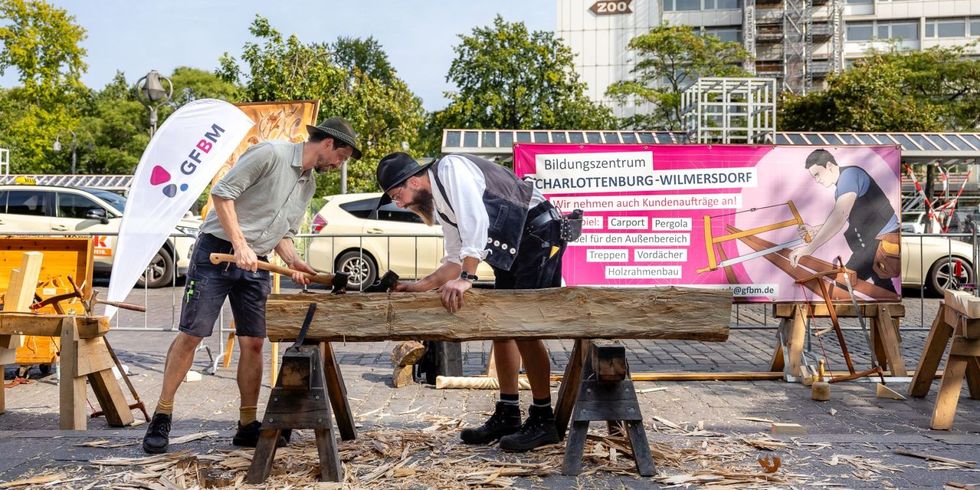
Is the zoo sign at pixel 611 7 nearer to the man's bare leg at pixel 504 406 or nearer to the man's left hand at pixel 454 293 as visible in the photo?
the man's bare leg at pixel 504 406

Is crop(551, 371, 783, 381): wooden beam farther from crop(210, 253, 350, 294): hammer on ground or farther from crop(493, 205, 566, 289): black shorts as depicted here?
crop(210, 253, 350, 294): hammer on ground

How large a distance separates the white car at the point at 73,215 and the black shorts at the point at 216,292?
10095mm

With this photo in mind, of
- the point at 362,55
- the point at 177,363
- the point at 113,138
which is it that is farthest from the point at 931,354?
the point at 362,55

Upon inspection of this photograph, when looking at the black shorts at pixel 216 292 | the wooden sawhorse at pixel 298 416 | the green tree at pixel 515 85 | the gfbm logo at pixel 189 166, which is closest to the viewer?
the wooden sawhorse at pixel 298 416

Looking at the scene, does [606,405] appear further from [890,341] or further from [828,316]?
[890,341]

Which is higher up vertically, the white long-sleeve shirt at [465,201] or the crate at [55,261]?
the white long-sleeve shirt at [465,201]

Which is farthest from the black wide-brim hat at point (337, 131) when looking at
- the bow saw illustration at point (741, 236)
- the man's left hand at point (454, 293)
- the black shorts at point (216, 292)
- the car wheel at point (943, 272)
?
the car wheel at point (943, 272)

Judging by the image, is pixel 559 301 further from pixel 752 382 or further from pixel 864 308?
pixel 864 308

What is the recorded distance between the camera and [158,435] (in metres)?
4.60

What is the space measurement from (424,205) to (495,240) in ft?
1.57

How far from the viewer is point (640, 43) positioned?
135 feet

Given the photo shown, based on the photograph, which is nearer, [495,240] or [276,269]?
[495,240]

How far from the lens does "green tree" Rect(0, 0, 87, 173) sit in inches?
1056

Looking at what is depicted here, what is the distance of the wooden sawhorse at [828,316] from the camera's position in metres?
6.87
